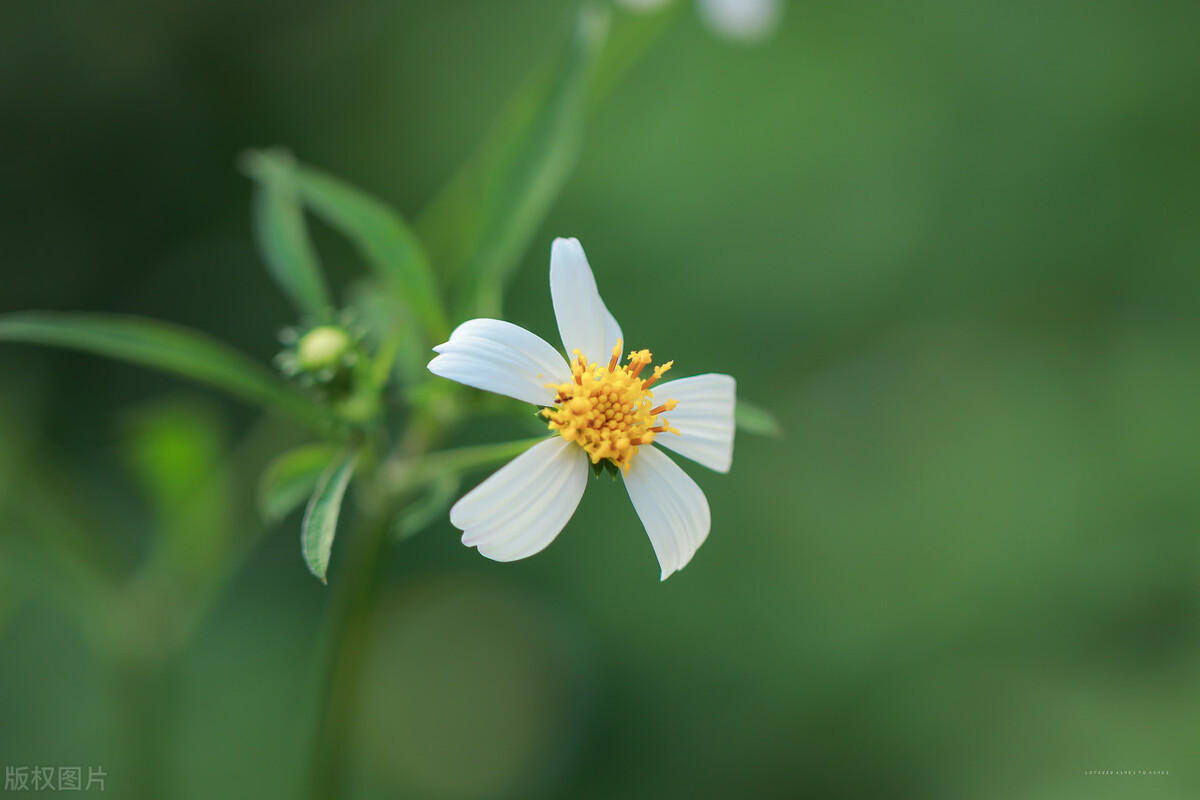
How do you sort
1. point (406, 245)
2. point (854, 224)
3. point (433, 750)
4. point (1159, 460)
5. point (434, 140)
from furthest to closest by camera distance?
point (434, 140) < point (854, 224) < point (433, 750) < point (1159, 460) < point (406, 245)

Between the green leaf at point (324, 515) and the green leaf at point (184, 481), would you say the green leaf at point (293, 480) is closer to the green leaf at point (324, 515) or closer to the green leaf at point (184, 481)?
the green leaf at point (324, 515)

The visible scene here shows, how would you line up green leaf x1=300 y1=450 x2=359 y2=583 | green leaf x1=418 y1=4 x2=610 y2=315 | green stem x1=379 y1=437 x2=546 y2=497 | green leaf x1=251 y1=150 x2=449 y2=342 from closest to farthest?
green leaf x1=300 y1=450 x2=359 y2=583 < green stem x1=379 y1=437 x2=546 y2=497 < green leaf x1=251 y1=150 x2=449 y2=342 < green leaf x1=418 y1=4 x2=610 y2=315

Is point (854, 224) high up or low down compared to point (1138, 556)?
up

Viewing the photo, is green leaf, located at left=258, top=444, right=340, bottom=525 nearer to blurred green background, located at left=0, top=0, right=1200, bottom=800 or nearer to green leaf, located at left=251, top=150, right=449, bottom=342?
green leaf, located at left=251, top=150, right=449, bottom=342

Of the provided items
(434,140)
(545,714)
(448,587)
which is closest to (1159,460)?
(545,714)

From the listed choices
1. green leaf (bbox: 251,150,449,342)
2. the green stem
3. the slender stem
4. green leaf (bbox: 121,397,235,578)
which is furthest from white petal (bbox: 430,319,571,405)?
green leaf (bbox: 121,397,235,578)

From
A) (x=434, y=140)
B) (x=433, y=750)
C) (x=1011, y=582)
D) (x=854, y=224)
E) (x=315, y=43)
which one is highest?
(x=315, y=43)

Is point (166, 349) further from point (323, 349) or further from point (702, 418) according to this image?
point (702, 418)

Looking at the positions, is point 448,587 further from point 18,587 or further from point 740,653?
point 18,587
